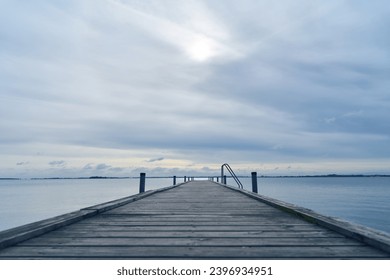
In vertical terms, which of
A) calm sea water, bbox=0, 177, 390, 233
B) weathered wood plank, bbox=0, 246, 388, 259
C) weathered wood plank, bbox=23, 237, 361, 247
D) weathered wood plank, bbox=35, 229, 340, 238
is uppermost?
weathered wood plank, bbox=35, 229, 340, 238

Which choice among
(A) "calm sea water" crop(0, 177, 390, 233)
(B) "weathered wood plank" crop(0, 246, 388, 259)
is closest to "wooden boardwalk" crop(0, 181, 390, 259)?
(B) "weathered wood plank" crop(0, 246, 388, 259)

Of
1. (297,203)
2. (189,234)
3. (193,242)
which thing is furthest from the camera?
(297,203)

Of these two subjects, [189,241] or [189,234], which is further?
[189,234]

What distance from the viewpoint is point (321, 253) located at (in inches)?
100

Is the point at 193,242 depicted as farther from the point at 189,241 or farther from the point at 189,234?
the point at 189,234

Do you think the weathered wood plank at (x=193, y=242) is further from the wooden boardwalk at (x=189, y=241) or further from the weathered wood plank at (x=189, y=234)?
the weathered wood plank at (x=189, y=234)

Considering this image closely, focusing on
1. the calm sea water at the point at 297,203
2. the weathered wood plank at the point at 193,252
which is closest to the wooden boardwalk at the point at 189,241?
the weathered wood plank at the point at 193,252

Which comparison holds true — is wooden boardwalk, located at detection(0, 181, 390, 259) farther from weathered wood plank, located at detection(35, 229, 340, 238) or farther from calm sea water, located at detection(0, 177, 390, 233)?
calm sea water, located at detection(0, 177, 390, 233)

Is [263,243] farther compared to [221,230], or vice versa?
[221,230]

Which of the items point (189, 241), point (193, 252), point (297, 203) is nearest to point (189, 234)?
point (189, 241)

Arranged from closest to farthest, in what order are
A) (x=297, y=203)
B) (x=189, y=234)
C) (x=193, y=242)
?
(x=193, y=242), (x=189, y=234), (x=297, y=203)
